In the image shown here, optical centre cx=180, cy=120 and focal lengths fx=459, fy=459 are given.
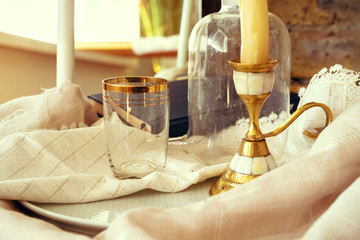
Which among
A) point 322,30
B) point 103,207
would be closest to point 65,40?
point 103,207

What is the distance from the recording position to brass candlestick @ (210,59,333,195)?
41 cm

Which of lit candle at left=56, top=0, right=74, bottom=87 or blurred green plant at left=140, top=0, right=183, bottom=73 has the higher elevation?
blurred green plant at left=140, top=0, right=183, bottom=73

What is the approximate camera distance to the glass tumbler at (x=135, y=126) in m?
0.47

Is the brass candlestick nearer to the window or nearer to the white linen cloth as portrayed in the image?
the white linen cloth

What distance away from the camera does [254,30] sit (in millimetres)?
407

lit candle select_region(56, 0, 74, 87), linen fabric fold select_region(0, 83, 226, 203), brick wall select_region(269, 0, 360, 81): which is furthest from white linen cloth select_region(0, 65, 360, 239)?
brick wall select_region(269, 0, 360, 81)

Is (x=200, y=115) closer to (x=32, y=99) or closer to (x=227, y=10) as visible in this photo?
(x=227, y=10)

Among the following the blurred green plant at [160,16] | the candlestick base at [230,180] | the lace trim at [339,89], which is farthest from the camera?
the blurred green plant at [160,16]

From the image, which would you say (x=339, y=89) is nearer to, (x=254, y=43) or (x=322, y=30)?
(x=254, y=43)

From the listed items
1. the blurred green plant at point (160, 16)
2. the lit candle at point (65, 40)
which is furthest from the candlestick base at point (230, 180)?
the blurred green plant at point (160, 16)

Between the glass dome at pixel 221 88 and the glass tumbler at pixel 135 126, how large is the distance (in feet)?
0.32

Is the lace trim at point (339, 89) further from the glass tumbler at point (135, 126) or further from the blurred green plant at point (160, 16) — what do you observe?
the blurred green plant at point (160, 16)

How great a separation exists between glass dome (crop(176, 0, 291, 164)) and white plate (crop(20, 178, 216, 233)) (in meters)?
0.11

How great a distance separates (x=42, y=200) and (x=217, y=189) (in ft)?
0.56
